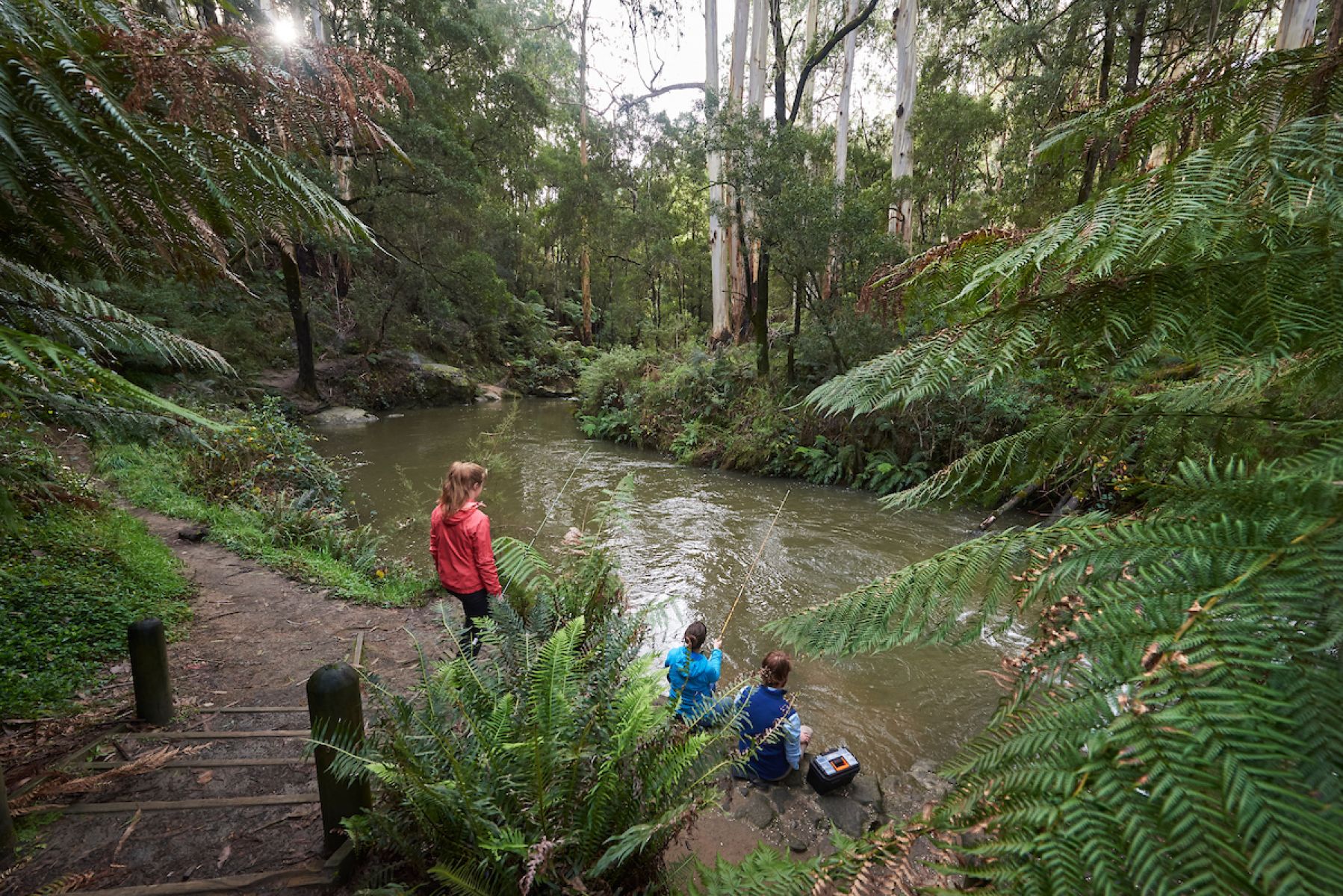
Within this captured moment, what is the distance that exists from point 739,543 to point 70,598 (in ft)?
23.0

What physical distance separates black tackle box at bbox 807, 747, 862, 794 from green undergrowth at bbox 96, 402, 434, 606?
4.10 m

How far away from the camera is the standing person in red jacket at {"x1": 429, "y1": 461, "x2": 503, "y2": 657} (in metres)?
3.98

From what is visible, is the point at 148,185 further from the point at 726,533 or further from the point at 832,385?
the point at 726,533

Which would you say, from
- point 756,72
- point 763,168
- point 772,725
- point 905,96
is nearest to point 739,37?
point 756,72

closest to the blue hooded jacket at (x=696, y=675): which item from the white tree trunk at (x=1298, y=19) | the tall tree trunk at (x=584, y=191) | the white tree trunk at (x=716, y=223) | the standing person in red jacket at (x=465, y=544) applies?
the standing person in red jacket at (x=465, y=544)

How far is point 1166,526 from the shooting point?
85 cm

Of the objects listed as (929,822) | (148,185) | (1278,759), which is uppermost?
(148,185)

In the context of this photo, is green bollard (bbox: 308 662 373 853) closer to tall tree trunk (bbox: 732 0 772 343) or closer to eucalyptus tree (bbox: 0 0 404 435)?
eucalyptus tree (bbox: 0 0 404 435)

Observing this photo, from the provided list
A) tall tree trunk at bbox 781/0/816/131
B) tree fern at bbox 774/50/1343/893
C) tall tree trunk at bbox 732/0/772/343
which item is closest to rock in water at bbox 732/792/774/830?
tree fern at bbox 774/50/1343/893

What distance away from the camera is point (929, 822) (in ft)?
2.52

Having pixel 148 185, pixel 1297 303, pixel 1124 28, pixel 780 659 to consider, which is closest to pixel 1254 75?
pixel 1297 303

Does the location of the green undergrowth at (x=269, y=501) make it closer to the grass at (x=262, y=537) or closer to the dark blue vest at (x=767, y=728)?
the grass at (x=262, y=537)

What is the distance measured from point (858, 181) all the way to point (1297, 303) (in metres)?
21.4

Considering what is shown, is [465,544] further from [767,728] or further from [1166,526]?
[1166,526]
